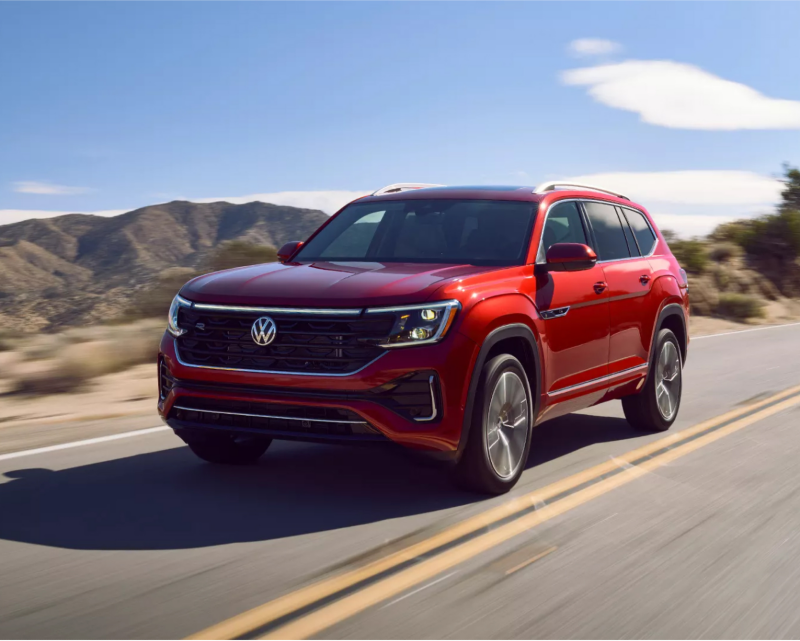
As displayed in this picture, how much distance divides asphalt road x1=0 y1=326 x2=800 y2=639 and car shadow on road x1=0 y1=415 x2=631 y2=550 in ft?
0.06

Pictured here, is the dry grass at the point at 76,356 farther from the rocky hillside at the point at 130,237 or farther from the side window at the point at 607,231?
the rocky hillside at the point at 130,237

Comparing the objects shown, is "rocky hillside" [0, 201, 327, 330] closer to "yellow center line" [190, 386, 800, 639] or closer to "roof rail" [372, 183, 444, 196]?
"roof rail" [372, 183, 444, 196]

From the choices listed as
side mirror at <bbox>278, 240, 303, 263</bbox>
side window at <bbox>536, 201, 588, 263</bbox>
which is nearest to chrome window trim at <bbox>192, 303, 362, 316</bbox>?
side mirror at <bbox>278, 240, 303, 263</bbox>

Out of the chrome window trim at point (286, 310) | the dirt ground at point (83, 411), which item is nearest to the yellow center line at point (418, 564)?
the chrome window trim at point (286, 310)

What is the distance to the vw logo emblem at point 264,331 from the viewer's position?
18.2 ft

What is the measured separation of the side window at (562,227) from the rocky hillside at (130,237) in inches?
2517

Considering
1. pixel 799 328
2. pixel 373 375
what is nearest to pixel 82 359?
pixel 373 375

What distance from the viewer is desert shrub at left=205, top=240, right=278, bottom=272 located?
16.1m

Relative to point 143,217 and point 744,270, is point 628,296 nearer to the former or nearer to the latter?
point 744,270

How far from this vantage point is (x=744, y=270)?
1259 inches

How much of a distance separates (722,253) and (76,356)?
25.7 meters

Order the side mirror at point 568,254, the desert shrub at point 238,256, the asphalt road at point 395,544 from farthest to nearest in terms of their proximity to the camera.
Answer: the desert shrub at point 238,256 → the side mirror at point 568,254 → the asphalt road at point 395,544

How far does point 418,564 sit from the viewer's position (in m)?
4.68

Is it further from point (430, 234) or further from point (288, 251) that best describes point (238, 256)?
point (430, 234)
